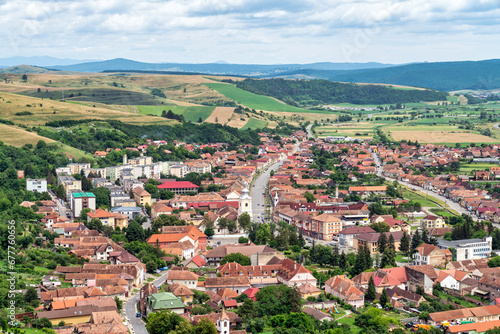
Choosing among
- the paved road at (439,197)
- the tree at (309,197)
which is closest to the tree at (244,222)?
the tree at (309,197)

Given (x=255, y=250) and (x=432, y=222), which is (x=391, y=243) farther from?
(x=255, y=250)

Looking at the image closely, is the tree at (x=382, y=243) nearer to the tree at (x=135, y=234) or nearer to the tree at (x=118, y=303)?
the tree at (x=135, y=234)

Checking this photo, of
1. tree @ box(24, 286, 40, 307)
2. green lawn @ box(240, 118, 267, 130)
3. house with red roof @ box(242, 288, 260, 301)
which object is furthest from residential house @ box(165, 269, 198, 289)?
green lawn @ box(240, 118, 267, 130)

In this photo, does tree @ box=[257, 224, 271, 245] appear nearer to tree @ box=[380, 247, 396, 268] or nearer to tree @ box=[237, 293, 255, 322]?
tree @ box=[380, 247, 396, 268]

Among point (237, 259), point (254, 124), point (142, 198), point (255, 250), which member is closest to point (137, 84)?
point (254, 124)

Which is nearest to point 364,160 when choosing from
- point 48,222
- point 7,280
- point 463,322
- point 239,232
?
point 239,232
